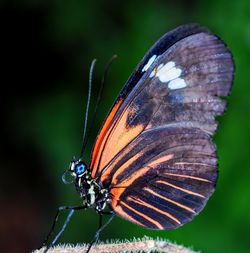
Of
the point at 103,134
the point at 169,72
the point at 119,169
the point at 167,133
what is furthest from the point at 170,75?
the point at 119,169

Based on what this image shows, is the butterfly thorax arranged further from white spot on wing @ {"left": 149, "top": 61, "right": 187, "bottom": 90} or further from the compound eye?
white spot on wing @ {"left": 149, "top": 61, "right": 187, "bottom": 90}

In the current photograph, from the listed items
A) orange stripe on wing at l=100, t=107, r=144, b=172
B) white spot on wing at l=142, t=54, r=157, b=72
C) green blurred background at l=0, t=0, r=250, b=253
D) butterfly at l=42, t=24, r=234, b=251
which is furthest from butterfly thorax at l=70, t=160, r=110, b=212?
green blurred background at l=0, t=0, r=250, b=253

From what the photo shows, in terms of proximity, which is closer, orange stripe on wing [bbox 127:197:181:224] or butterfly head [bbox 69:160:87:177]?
orange stripe on wing [bbox 127:197:181:224]

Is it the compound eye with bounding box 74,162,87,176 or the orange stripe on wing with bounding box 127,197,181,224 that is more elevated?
the compound eye with bounding box 74,162,87,176

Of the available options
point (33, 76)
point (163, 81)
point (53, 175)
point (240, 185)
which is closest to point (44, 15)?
point (33, 76)

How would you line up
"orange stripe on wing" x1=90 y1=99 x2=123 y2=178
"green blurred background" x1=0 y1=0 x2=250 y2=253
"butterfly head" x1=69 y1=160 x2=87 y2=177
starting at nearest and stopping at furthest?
1. "orange stripe on wing" x1=90 y1=99 x2=123 y2=178
2. "butterfly head" x1=69 y1=160 x2=87 y2=177
3. "green blurred background" x1=0 y1=0 x2=250 y2=253

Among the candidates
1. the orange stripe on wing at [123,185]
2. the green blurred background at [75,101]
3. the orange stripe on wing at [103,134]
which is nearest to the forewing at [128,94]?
the orange stripe on wing at [103,134]

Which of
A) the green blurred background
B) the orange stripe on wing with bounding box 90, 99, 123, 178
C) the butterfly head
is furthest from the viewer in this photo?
the green blurred background

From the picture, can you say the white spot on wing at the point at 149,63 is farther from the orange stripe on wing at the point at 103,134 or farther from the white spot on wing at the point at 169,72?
the orange stripe on wing at the point at 103,134

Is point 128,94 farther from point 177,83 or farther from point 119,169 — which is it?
point 119,169
